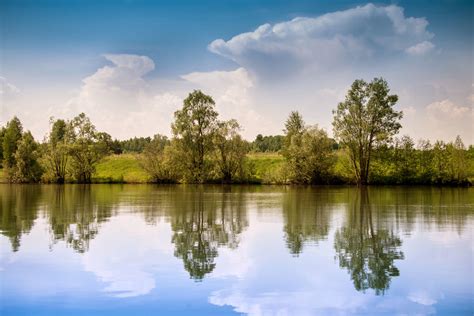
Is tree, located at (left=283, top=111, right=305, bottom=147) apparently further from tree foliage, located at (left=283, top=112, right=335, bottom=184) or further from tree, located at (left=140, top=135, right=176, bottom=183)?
tree, located at (left=140, top=135, right=176, bottom=183)

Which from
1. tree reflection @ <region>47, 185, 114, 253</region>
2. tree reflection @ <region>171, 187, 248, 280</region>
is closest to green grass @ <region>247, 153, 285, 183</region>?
tree reflection @ <region>171, 187, 248, 280</region>

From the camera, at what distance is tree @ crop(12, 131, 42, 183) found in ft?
308

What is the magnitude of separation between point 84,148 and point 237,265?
7969cm

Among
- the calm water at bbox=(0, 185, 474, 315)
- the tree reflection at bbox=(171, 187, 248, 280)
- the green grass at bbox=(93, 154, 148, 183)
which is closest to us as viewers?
the calm water at bbox=(0, 185, 474, 315)

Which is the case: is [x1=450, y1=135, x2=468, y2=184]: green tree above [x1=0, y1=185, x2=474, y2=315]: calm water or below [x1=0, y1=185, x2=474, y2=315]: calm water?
above

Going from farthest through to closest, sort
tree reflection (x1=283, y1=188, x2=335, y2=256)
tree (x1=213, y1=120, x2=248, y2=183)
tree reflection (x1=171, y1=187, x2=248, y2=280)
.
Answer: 1. tree (x1=213, y1=120, x2=248, y2=183)
2. tree reflection (x1=283, y1=188, x2=335, y2=256)
3. tree reflection (x1=171, y1=187, x2=248, y2=280)

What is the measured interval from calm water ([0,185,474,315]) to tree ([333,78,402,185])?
47006 millimetres

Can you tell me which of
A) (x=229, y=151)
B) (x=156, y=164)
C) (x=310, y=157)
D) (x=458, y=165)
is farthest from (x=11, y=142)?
(x=458, y=165)

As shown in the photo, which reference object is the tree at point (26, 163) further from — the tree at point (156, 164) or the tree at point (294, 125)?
the tree at point (294, 125)

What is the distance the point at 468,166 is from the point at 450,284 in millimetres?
67407

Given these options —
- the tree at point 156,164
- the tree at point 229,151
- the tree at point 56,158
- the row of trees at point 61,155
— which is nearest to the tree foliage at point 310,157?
the tree at point 229,151

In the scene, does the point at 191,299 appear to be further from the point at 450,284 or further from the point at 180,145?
the point at 180,145

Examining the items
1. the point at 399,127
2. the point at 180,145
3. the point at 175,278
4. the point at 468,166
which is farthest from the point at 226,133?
the point at 175,278

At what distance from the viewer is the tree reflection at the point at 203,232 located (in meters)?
17.6
